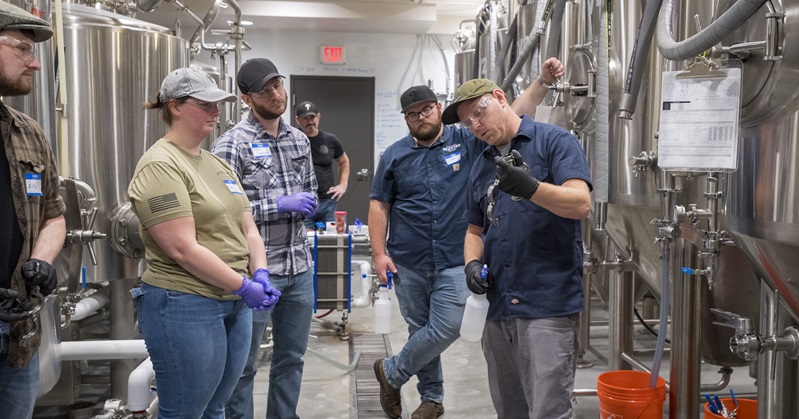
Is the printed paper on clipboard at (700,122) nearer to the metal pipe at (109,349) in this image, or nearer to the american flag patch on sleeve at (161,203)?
the american flag patch on sleeve at (161,203)

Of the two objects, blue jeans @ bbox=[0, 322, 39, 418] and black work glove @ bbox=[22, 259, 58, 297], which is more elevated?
black work glove @ bbox=[22, 259, 58, 297]

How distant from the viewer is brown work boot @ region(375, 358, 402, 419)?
10.6ft

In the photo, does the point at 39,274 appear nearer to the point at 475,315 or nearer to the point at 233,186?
the point at 233,186

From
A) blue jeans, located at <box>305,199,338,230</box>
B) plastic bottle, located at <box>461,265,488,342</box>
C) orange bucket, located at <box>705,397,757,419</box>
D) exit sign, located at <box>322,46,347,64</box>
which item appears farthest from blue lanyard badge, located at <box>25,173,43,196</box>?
exit sign, located at <box>322,46,347,64</box>

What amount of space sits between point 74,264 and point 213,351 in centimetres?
104

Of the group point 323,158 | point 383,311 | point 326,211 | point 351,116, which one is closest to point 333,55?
point 351,116

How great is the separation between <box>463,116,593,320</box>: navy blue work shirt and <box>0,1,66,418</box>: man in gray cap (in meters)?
1.20

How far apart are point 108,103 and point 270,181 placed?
0.78m

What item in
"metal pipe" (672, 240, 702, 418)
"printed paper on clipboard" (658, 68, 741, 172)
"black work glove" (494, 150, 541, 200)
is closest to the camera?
"printed paper on clipboard" (658, 68, 741, 172)

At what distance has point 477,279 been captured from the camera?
2.22m

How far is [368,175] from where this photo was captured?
891 cm

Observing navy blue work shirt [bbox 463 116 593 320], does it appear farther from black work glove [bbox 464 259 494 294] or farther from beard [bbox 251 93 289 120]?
beard [bbox 251 93 289 120]

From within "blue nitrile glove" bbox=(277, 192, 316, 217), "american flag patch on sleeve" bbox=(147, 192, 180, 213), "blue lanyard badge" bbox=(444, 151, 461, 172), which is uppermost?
"blue lanyard badge" bbox=(444, 151, 461, 172)

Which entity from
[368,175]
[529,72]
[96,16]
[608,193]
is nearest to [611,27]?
[608,193]
